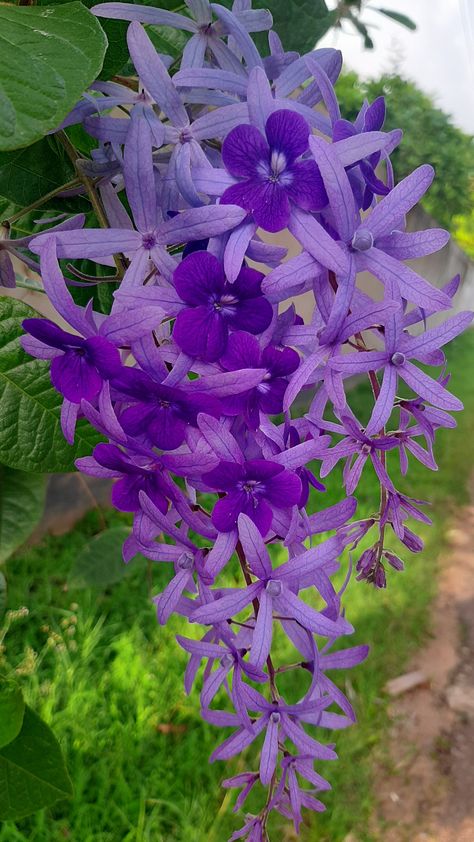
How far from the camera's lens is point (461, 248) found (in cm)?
671

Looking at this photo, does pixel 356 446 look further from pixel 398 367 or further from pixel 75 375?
pixel 75 375

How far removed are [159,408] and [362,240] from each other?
0.38 feet

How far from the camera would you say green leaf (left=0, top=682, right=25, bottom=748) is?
511mm

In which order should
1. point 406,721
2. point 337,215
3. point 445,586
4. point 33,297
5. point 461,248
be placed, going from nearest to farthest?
1. point 337,215
2. point 33,297
3. point 406,721
4. point 445,586
5. point 461,248

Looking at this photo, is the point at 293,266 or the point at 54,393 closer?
the point at 293,266

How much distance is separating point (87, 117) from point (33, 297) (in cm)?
127

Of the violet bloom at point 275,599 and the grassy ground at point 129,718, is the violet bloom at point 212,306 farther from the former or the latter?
the grassy ground at point 129,718

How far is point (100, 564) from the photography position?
136 centimetres

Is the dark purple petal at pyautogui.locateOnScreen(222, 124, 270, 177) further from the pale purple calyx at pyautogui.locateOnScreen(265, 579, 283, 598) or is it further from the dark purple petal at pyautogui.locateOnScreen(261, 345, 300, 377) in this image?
the pale purple calyx at pyautogui.locateOnScreen(265, 579, 283, 598)

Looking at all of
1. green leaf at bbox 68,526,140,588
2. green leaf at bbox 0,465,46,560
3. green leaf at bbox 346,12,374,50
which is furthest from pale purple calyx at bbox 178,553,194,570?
green leaf at bbox 346,12,374,50

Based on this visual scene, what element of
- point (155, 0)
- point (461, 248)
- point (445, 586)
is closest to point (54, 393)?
point (155, 0)

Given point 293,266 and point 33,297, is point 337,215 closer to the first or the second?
point 293,266

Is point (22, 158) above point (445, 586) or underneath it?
above

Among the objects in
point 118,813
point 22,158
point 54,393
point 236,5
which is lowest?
point 118,813
